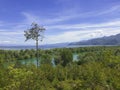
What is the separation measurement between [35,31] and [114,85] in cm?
2415

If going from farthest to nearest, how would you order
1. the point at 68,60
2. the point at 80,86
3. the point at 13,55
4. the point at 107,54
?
1. the point at 13,55
2. the point at 68,60
3. the point at 107,54
4. the point at 80,86

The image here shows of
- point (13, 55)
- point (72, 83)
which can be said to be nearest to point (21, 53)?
point (13, 55)

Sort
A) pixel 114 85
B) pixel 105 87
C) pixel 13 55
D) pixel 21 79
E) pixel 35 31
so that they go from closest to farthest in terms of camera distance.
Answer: pixel 21 79, pixel 114 85, pixel 105 87, pixel 35 31, pixel 13 55

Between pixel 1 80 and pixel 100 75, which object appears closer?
pixel 1 80

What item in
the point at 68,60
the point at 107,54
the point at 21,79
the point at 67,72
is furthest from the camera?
the point at 68,60

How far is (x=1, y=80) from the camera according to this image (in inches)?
859

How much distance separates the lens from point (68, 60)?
213ft

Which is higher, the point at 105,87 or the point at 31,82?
the point at 31,82

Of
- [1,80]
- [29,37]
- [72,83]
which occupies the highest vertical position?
[29,37]

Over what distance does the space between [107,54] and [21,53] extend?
7542 centimetres

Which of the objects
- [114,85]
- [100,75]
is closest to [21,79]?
[114,85]

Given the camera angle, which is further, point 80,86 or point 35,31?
point 35,31

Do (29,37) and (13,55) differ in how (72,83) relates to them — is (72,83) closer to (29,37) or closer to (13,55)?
(29,37)

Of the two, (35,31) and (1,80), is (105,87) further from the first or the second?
(35,31)
